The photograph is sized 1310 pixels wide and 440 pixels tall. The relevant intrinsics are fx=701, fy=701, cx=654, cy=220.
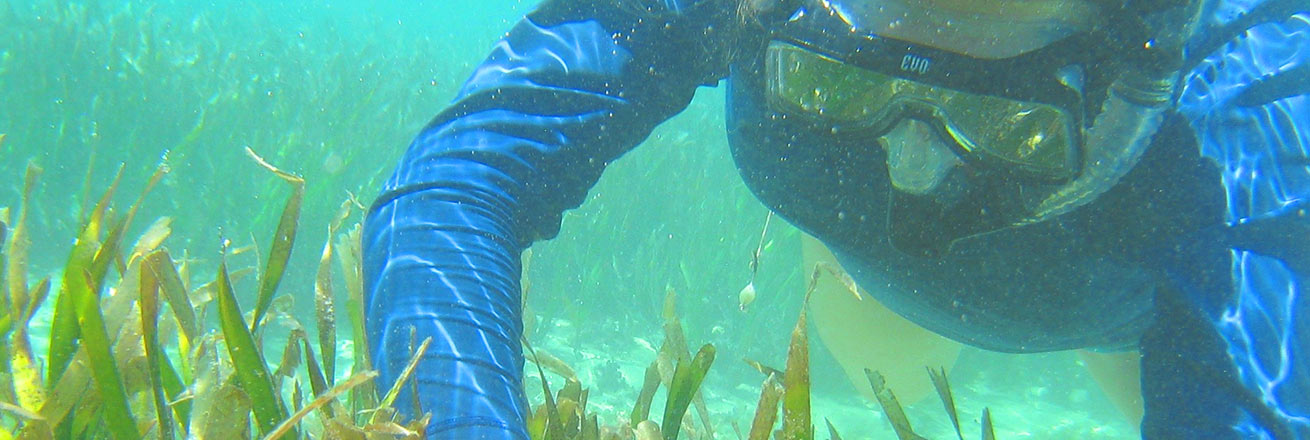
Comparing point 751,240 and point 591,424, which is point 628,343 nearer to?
point 751,240

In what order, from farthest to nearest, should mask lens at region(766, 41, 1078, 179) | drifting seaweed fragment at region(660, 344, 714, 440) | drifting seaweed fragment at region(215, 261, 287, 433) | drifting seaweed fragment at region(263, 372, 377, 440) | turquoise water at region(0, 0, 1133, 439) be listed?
1. turquoise water at region(0, 0, 1133, 439)
2. drifting seaweed fragment at region(660, 344, 714, 440)
3. mask lens at region(766, 41, 1078, 179)
4. drifting seaweed fragment at region(215, 261, 287, 433)
5. drifting seaweed fragment at region(263, 372, 377, 440)

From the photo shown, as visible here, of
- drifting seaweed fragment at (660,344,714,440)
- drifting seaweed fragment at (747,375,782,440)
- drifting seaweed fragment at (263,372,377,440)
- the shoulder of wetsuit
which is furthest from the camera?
the shoulder of wetsuit

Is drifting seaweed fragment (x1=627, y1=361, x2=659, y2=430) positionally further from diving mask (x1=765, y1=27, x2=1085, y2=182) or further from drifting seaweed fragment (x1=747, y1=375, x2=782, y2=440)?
diving mask (x1=765, y1=27, x2=1085, y2=182)

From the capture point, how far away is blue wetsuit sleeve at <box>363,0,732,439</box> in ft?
5.29

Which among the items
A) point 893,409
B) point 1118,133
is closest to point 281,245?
point 893,409

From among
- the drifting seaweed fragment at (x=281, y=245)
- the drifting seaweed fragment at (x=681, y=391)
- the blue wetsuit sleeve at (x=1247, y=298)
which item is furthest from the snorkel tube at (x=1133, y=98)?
the drifting seaweed fragment at (x=281, y=245)

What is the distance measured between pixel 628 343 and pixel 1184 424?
8139 mm

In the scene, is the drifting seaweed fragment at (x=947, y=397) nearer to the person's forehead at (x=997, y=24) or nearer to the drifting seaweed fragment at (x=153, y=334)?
the person's forehead at (x=997, y=24)

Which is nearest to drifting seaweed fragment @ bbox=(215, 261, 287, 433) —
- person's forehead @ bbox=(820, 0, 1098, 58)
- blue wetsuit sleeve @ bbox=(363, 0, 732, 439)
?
blue wetsuit sleeve @ bbox=(363, 0, 732, 439)

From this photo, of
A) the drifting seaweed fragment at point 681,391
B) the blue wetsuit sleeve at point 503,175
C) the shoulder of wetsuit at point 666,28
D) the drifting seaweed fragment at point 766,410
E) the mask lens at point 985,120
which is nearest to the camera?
the drifting seaweed fragment at point 766,410

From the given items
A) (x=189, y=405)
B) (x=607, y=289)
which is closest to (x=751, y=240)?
(x=607, y=289)

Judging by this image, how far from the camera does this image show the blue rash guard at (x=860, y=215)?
171 cm

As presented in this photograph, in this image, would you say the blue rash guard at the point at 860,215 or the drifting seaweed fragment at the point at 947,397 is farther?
the drifting seaweed fragment at the point at 947,397

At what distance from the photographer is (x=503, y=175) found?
6.67ft
